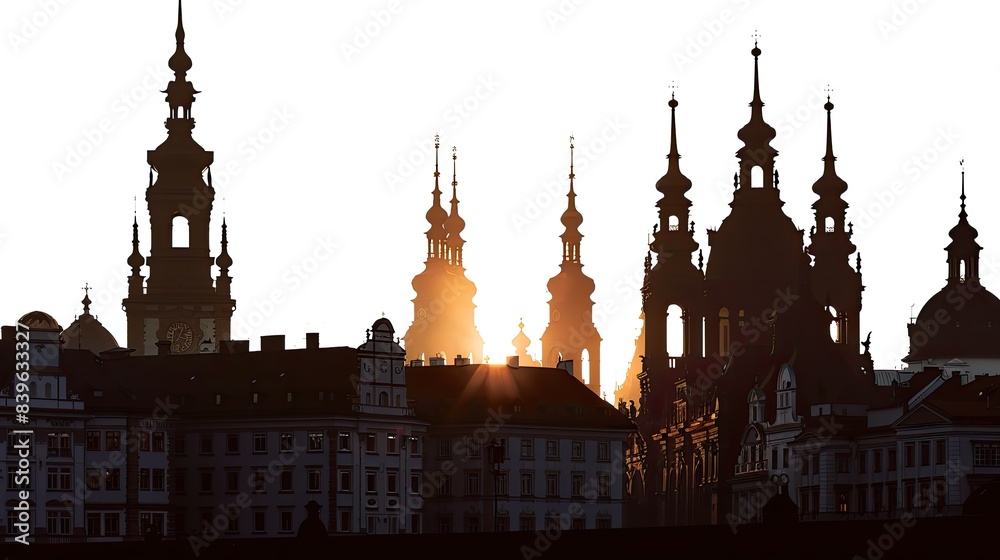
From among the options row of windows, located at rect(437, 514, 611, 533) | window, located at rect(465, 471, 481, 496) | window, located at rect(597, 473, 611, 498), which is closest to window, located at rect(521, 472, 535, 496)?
row of windows, located at rect(437, 514, 611, 533)

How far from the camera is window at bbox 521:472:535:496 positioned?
18738 cm

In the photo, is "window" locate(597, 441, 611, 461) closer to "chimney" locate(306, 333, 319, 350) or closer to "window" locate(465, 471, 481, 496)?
"window" locate(465, 471, 481, 496)

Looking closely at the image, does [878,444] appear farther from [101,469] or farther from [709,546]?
[709,546]

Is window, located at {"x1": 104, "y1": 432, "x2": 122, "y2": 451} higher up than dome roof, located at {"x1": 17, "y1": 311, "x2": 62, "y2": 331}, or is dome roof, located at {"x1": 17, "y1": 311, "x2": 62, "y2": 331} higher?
dome roof, located at {"x1": 17, "y1": 311, "x2": 62, "y2": 331}

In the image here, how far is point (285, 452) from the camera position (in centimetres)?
17625

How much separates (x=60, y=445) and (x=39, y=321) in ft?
23.6

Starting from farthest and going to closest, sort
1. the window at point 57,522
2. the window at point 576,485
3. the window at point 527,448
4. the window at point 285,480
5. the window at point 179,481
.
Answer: the window at point 576,485 < the window at point 527,448 < the window at point 179,481 < the window at point 285,480 < the window at point 57,522

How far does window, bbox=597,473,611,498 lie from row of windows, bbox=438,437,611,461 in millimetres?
1136

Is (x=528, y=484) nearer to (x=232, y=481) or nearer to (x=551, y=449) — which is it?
(x=551, y=449)

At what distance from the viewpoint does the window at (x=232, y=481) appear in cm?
17562

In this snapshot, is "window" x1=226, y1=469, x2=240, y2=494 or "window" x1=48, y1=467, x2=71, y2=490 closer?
"window" x1=48, y1=467, x2=71, y2=490

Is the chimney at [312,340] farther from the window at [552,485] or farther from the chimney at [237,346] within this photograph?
the window at [552,485]

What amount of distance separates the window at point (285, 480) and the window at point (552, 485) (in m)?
19.5

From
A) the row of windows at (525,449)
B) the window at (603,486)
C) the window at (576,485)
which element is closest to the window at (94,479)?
the row of windows at (525,449)
